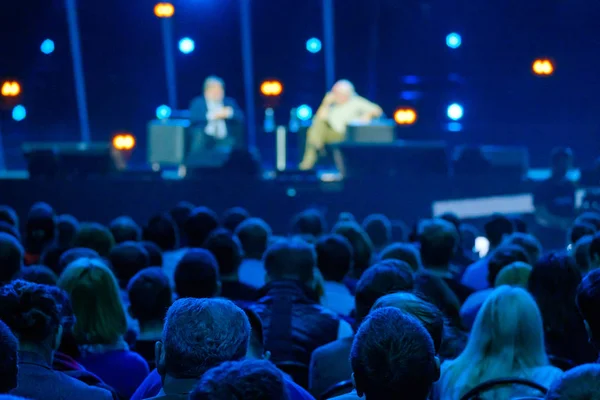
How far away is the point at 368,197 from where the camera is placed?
11.2m

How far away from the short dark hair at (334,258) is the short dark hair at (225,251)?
1.47 ft

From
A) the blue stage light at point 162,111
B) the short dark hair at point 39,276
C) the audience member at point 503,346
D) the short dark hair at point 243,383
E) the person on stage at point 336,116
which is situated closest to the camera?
the short dark hair at point 243,383

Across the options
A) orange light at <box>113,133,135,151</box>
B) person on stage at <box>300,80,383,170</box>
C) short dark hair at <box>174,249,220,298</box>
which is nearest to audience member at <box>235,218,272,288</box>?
short dark hair at <box>174,249,220,298</box>

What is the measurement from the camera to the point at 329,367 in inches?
142

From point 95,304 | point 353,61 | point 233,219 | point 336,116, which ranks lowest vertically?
point 233,219

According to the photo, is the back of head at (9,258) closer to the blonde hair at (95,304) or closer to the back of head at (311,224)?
the blonde hair at (95,304)

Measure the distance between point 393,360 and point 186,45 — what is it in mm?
14763

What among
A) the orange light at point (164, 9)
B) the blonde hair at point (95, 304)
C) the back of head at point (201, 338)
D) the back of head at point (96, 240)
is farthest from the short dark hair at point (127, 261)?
the orange light at point (164, 9)

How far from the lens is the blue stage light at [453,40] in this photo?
15.1 meters

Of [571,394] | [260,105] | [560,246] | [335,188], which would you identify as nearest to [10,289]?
[571,394]

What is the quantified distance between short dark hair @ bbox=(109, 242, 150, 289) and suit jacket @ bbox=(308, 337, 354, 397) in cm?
157

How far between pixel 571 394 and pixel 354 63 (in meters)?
14.7

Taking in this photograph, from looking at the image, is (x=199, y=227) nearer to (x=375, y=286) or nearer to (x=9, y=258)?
(x=9, y=258)

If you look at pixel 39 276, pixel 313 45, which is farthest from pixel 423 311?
pixel 313 45
